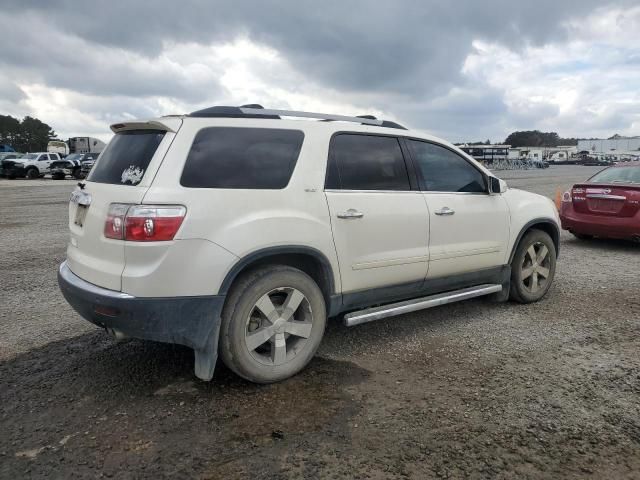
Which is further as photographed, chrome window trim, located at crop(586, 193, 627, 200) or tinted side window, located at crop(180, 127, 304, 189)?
chrome window trim, located at crop(586, 193, 627, 200)

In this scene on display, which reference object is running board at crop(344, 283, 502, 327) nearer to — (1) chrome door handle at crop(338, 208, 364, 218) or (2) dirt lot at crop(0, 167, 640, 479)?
(2) dirt lot at crop(0, 167, 640, 479)

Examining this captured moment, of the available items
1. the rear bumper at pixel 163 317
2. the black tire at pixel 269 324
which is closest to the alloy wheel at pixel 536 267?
the black tire at pixel 269 324

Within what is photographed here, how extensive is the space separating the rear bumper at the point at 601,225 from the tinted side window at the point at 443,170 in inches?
184

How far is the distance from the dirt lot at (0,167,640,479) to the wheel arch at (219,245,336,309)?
0.65m

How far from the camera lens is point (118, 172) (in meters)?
3.47

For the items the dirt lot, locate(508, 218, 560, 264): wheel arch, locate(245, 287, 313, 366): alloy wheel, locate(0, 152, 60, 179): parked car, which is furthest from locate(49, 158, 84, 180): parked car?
locate(245, 287, 313, 366): alloy wheel

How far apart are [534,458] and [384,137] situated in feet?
8.46

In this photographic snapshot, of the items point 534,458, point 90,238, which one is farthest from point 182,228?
point 534,458

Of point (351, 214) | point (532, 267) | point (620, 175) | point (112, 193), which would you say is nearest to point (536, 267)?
point (532, 267)

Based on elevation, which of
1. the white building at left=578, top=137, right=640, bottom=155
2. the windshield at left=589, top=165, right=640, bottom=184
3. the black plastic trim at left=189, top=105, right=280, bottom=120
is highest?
the white building at left=578, top=137, right=640, bottom=155

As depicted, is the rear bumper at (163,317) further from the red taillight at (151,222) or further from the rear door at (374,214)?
the rear door at (374,214)

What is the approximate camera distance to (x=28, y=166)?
3503cm

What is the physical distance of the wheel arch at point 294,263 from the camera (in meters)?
3.25

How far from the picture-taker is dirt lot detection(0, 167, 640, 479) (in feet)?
8.75
